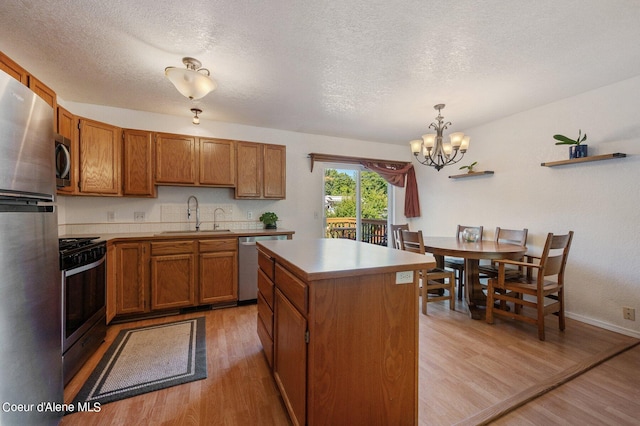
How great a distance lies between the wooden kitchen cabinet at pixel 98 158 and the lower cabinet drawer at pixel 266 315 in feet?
7.30

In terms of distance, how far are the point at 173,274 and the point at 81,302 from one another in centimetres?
100

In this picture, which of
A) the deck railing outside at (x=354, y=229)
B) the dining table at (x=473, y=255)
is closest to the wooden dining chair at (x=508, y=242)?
the dining table at (x=473, y=255)

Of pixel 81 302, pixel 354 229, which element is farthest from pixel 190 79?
pixel 354 229

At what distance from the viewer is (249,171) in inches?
143

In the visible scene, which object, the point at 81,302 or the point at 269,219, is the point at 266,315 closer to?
the point at 81,302

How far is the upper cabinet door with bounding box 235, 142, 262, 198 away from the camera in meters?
3.59

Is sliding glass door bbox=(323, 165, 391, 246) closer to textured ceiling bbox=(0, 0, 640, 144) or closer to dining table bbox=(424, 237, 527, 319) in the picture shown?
textured ceiling bbox=(0, 0, 640, 144)

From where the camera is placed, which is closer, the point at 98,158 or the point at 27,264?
the point at 27,264

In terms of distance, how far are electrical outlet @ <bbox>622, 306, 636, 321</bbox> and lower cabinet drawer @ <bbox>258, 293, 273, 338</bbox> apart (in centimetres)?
335

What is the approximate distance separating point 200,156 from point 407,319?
3.09 meters

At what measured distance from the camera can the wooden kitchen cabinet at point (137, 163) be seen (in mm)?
3068

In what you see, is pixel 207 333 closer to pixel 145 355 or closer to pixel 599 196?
pixel 145 355

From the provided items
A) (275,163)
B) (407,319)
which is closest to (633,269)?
(407,319)

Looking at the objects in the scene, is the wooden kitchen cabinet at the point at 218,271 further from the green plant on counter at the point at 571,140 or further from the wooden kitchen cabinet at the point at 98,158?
the green plant on counter at the point at 571,140
